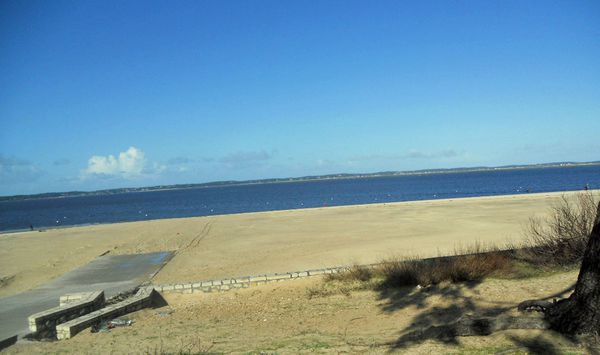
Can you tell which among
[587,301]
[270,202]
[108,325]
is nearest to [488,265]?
[587,301]

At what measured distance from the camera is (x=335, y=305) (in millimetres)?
8758

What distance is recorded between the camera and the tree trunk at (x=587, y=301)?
14.4 feet

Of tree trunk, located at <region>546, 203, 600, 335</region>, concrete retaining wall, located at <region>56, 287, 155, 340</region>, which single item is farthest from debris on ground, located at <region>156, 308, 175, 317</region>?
tree trunk, located at <region>546, 203, 600, 335</region>

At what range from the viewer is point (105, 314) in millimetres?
8555

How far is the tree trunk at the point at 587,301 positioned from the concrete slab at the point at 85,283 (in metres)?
8.36

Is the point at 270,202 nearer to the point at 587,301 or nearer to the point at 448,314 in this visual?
the point at 448,314

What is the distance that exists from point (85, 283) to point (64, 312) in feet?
18.1

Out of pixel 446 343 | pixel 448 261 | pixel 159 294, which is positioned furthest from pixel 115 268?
pixel 446 343

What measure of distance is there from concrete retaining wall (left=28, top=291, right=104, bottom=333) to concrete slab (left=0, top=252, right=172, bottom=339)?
493 millimetres

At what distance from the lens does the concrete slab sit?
988 cm

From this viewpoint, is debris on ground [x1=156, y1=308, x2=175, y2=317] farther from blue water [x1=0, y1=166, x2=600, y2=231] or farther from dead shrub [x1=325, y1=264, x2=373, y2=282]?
blue water [x1=0, y1=166, x2=600, y2=231]

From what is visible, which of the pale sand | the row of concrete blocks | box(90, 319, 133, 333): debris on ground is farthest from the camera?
the pale sand

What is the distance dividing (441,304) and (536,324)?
9.46 feet

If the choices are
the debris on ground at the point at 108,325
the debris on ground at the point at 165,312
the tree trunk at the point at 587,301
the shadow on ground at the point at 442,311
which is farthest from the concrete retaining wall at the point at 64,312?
the tree trunk at the point at 587,301
